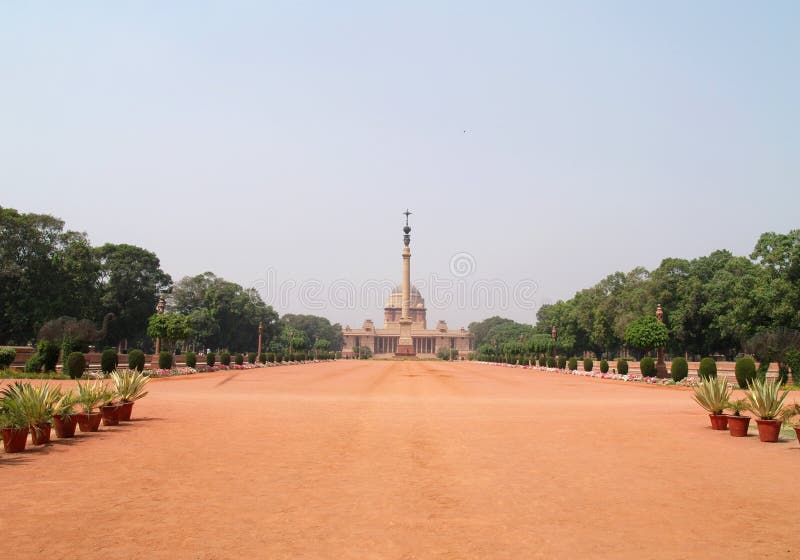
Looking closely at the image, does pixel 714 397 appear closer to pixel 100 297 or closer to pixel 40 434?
pixel 40 434

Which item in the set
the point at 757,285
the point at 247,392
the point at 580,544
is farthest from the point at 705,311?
the point at 580,544

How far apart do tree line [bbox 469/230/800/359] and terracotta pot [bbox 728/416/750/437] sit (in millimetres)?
21423

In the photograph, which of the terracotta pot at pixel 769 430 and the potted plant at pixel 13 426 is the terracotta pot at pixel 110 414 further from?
the terracotta pot at pixel 769 430

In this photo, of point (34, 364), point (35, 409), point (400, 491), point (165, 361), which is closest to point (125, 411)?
point (35, 409)

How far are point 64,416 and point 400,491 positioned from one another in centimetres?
823

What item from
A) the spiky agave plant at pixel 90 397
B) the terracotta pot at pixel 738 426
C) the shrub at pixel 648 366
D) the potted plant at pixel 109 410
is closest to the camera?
the terracotta pot at pixel 738 426

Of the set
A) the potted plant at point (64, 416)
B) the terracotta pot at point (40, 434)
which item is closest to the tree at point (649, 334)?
the potted plant at point (64, 416)

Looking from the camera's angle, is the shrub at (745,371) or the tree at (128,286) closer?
the shrub at (745,371)

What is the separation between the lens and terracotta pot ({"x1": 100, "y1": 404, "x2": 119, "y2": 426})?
1570 centimetres

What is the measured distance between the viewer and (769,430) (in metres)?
14.1

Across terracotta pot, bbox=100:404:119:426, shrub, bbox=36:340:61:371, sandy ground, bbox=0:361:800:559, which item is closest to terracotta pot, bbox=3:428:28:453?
sandy ground, bbox=0:361:800:559

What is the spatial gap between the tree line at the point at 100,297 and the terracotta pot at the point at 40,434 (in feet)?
90.7

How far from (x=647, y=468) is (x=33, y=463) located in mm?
10030

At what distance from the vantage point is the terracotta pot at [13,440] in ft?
39.4
